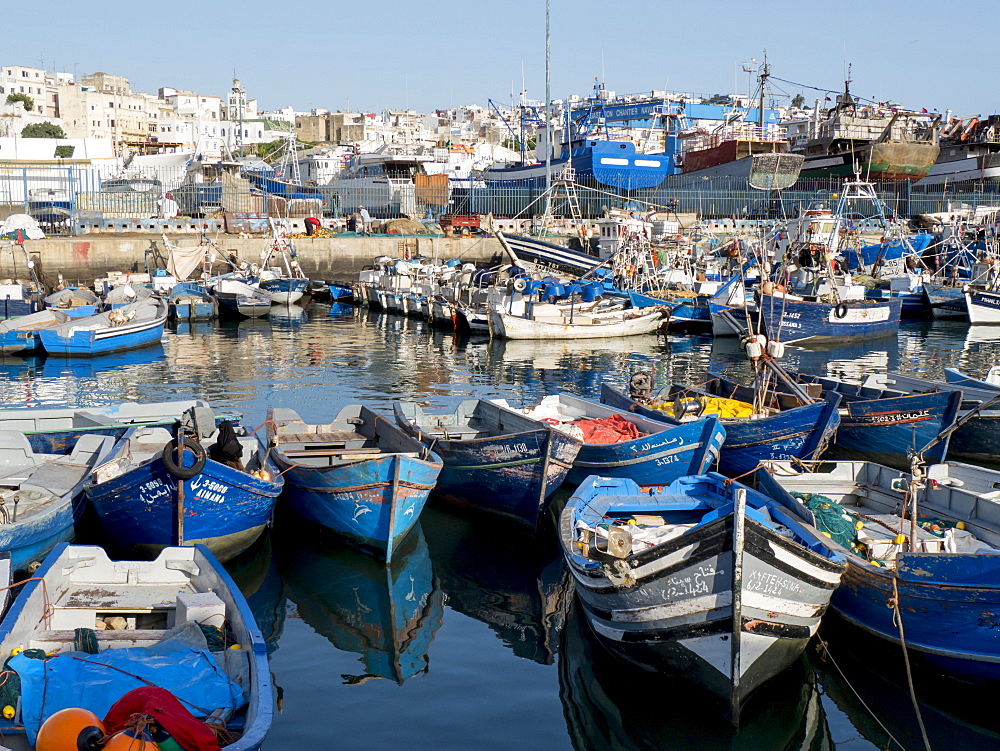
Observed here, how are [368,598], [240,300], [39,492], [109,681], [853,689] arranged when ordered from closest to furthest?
[109,681] → [853,689] → [368,598] → [39,492] → [240,300]

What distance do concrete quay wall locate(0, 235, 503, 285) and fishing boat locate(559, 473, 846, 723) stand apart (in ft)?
121

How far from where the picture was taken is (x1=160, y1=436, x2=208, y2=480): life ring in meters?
10.3

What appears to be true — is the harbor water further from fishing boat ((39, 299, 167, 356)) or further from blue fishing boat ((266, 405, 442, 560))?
fishing boat ((39, 299, 167, 356))

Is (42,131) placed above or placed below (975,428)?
above

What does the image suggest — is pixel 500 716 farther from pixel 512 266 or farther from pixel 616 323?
pixel 512 266

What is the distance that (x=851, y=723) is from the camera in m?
8.28

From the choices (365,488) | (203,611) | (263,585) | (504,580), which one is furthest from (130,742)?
(504,580)

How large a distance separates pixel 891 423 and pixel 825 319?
15520mm

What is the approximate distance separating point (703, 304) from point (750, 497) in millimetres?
24526

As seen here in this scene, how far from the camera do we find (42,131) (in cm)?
10219

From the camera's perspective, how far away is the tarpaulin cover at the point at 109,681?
6.81 metres

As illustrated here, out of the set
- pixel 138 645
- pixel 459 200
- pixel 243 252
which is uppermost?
pixel 459 200

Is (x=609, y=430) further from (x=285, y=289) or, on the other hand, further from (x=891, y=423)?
(x=285, y=289)

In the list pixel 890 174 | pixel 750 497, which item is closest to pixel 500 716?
pixel 750 497
